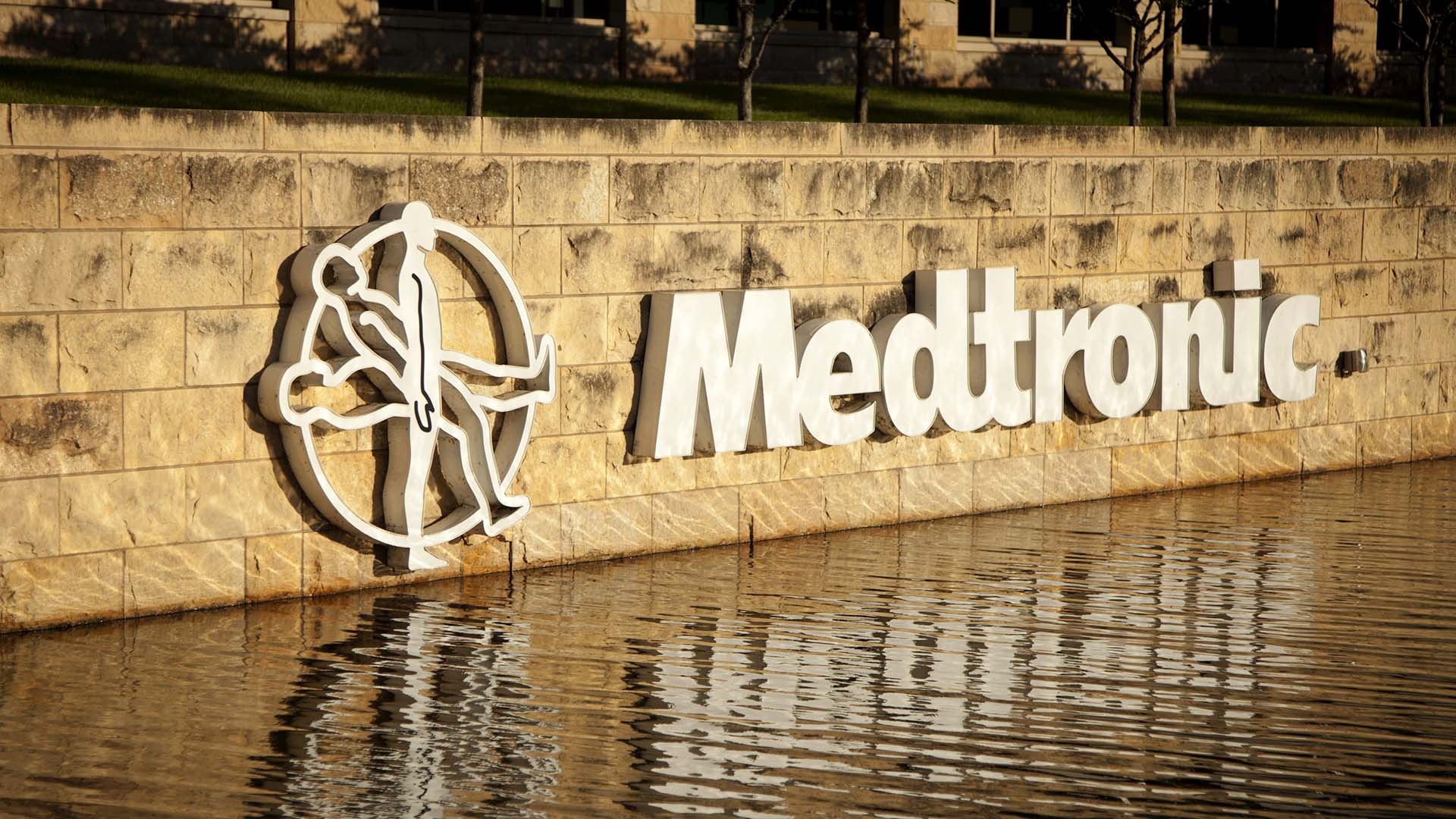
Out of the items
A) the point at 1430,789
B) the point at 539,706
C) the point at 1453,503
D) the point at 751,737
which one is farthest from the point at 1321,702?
the point at 1453,503

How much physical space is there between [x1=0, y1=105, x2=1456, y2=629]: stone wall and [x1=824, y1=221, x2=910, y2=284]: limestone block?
2 centimetres

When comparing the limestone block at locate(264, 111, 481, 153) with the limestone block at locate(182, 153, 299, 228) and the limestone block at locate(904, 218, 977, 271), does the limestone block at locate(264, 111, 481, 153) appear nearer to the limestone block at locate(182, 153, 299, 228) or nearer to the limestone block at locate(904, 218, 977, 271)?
the limestone block at locate(182, 153, 299, 228)

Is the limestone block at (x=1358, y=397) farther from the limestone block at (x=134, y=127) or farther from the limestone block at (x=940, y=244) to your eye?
the limestone block at (x=134, y=127)

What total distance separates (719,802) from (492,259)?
205 inches

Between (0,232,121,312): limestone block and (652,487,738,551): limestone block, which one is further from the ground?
(0,232,121,312): limestone block

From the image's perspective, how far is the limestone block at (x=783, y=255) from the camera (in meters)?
13.2

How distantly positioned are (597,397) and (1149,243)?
5710 mm

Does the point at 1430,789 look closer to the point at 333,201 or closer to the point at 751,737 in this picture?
the point at 751,737

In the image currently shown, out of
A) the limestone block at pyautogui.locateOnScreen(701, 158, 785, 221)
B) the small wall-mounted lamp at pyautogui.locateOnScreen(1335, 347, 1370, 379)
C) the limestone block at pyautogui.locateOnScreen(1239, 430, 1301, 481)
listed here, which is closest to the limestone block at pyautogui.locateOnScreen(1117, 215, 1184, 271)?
the limestone block at pyautogui.locateOnScreen(1239, 430, 1301, 481)

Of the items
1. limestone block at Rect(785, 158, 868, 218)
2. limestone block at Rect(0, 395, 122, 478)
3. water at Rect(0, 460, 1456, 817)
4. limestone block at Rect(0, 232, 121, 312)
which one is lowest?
water at Rect(0, 460, 1456, 817)

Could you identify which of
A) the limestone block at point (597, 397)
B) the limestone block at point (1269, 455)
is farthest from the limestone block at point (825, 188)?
the limestone block at point (1269, 455)

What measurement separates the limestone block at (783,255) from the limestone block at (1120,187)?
2.92 m

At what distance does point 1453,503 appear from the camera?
15273 mm

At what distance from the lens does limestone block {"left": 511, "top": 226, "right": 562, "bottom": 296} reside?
11984 millimetres
